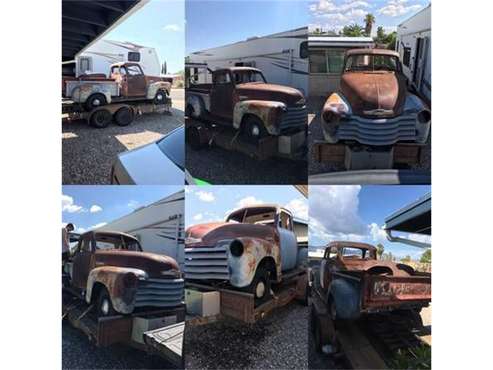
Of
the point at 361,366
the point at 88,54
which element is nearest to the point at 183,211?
the point at 88,54

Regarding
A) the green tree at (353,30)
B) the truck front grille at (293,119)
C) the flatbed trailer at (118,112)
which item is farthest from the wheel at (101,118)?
the green tree at (353,30)

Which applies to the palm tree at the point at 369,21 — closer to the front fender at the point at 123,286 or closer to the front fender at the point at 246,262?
the front fender at the point at 246,262

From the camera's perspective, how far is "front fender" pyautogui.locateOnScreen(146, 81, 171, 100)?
2.86 meters

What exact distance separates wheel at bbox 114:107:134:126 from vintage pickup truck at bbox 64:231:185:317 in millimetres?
796

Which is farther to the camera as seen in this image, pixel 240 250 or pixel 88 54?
pixel 88 54

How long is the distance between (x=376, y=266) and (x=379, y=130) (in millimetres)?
899

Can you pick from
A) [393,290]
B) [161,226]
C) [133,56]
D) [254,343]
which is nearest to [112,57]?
[133,56]

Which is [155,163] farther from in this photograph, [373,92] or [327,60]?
[373,92]

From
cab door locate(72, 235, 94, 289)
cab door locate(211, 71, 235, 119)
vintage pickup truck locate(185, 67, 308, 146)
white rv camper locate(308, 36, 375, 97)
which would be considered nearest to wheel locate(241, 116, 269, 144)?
vintage pickup truck locate(185, 67, 308, 146)

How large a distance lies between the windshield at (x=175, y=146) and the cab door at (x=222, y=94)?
0.93ft

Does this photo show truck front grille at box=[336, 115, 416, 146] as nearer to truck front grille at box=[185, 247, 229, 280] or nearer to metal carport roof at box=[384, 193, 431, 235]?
metal carport roof at box=[384, 193, 431, 235]
